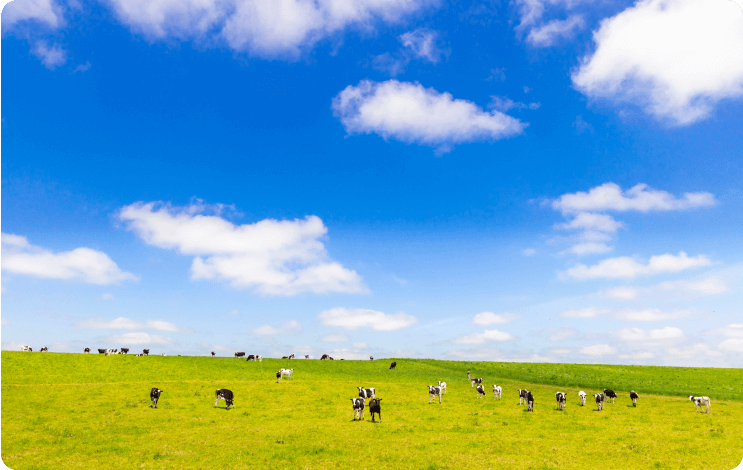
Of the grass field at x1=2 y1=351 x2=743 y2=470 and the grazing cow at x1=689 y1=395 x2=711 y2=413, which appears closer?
the grass field at x1=2 y1=351 x2=743 y2=470

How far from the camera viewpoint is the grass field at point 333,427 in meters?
21.1

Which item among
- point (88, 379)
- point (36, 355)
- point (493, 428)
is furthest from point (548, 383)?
point (36, 355)

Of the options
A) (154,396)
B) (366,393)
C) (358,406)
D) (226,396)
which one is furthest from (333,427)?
(154,396)

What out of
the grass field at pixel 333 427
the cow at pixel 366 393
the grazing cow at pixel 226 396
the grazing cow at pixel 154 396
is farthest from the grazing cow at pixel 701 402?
the grazing cow at pixel 154 396

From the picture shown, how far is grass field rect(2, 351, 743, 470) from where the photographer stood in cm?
2114

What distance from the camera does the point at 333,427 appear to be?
91.4 ft

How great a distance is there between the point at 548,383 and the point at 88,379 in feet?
197

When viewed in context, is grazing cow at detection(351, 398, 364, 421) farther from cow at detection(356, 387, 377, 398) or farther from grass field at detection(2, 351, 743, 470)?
cow at detection(356, 387, 377, 398)

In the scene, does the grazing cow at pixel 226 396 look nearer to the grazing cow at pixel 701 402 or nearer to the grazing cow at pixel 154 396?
the grazing cow at pixel 154 396

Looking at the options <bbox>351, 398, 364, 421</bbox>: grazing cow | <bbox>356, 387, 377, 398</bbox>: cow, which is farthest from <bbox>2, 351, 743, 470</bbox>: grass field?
<bbox>356, 387, 377, 398</bbox>: cow

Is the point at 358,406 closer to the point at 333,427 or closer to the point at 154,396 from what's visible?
the point at 333,427

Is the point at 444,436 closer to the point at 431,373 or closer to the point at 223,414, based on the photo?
the point at 223,414

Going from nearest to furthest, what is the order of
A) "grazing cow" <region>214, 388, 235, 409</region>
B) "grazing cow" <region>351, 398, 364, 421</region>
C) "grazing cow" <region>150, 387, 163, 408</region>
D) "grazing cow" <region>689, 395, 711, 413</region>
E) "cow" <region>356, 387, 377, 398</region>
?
"grazing cow" <region>351, 398, 364, 421</region>
"grazing cow" <region>150, 387, 163, 408</region>
"grazing cow" <region>214, 388, 235, 409</region>
"grazing cow" <region>689, 395, 711, 413</region>
"cow" <region>356, 387, 377, 398</region>

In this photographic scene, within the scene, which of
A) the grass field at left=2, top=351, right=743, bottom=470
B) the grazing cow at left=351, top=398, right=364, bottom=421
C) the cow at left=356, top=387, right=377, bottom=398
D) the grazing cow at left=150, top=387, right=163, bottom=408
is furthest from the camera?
the cow at left=356, top=387, right=377, bottom=398
